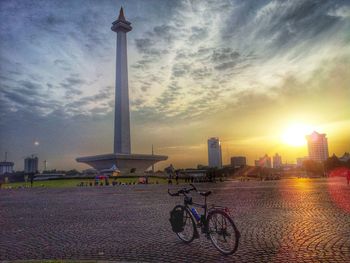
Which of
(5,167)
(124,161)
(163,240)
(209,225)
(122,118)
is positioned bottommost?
(163,240)

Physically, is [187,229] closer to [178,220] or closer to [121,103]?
[178,220]

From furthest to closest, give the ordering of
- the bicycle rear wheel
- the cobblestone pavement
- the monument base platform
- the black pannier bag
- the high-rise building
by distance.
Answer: the high-rise building, the monument base platform, the black pannier bag, the bicycle rear wheel, the cobblestone pavement

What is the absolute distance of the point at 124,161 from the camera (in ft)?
297

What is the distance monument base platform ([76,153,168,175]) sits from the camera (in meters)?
88.6

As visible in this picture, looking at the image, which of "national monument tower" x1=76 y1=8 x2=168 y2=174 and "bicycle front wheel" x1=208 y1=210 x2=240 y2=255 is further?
"national monument tower" x1=76 y1=8 x2=168 y2=174

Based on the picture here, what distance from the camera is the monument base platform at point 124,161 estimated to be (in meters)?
88.6

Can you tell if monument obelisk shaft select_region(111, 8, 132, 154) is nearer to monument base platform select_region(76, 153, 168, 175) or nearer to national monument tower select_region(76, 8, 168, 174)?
national monument tower select_region(76, 8, 168, 174)

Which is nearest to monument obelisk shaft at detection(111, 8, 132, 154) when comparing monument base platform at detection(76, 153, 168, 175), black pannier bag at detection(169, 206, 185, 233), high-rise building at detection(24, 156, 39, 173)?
monument base platform at detection(76, 153, 168, 175)

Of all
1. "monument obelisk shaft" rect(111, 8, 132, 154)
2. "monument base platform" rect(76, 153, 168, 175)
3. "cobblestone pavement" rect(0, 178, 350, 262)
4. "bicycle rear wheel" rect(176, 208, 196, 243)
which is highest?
"monument obelisk shaft" rect(111, 8, 132, 154)

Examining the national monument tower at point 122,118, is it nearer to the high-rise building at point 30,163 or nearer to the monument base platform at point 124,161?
the monument base platform at point 124,161

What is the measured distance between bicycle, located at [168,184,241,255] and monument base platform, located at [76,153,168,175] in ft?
253

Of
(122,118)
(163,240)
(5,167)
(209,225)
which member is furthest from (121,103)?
(5,167)

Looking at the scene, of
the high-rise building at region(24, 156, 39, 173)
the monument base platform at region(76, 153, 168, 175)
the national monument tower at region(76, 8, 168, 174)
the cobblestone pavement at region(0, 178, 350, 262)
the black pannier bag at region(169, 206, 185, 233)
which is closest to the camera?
the cobblestone pavement at region(0, 178, 350, 262)

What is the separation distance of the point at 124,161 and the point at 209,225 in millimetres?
84919
